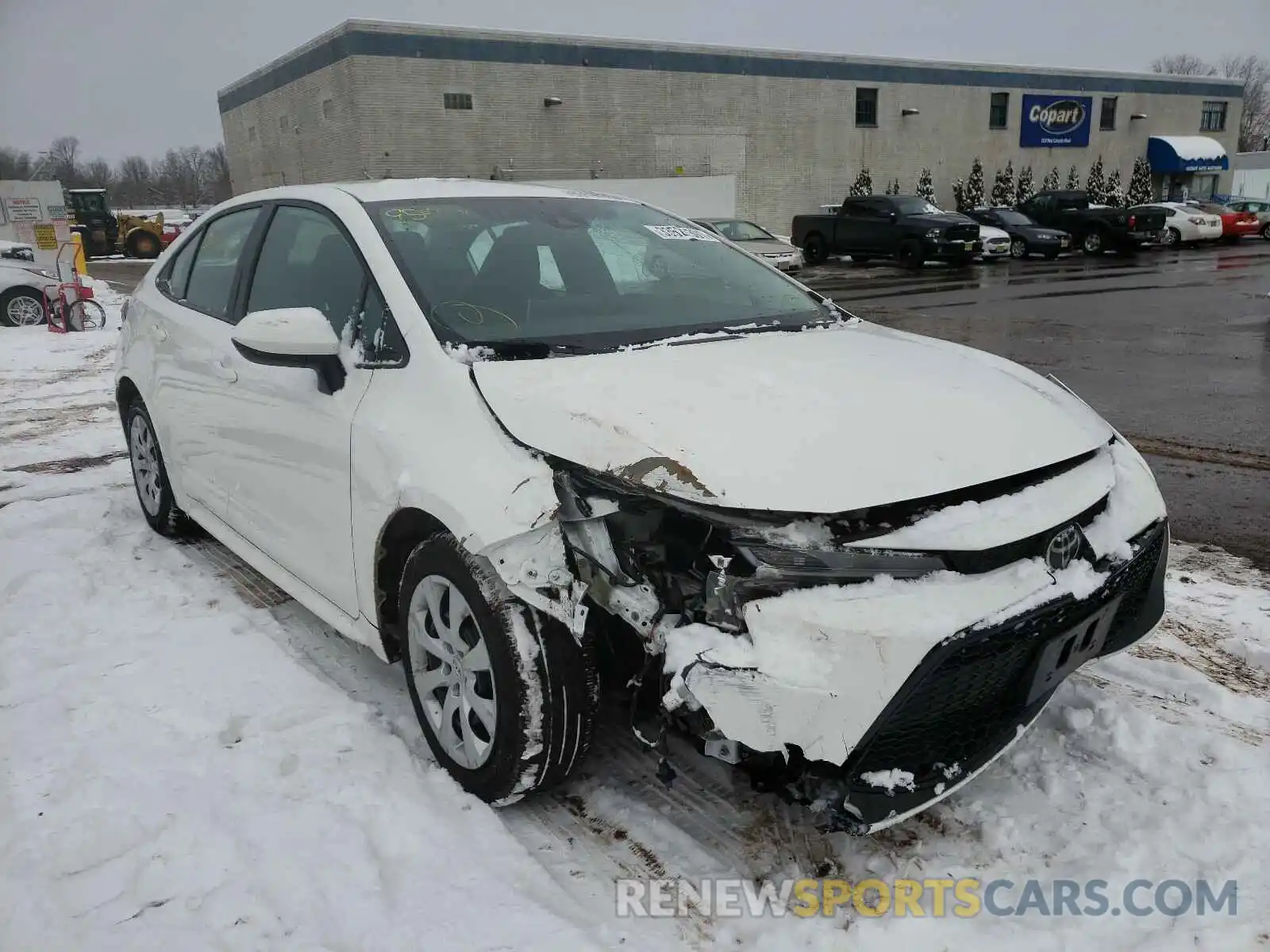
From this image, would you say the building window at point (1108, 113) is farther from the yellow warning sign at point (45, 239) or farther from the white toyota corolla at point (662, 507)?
the white toyota corolla at point (662, 507)

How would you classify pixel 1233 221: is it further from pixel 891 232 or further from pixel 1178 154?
pixel 1178 154

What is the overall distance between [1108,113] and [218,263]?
4750 centimetres

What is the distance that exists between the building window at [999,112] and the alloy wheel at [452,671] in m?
43.0

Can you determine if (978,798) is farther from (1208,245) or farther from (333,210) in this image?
(1208,245)

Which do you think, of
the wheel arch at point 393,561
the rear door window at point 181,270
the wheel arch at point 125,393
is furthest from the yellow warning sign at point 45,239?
the wheel arch at point 393,561

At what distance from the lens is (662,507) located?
2211mm

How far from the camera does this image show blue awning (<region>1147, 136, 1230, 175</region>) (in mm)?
43375

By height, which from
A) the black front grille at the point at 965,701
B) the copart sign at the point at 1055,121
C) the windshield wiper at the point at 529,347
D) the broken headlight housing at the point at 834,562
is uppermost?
the copart sign at the point at 1055,121

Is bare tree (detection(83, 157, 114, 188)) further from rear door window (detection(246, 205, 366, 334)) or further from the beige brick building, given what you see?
rear door window (detection(246, 205, 366, 334))

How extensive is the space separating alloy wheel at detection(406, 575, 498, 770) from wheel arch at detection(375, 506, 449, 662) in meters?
0.13

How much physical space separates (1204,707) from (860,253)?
2343cm

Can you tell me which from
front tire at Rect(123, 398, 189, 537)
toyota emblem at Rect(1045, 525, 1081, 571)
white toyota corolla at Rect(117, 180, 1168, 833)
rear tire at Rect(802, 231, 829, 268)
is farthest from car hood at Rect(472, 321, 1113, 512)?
rear tire at Rect(802, 231, 829, 268)

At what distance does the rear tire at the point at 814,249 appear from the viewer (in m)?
26.2

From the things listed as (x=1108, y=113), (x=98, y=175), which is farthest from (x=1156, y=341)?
(x=98, y=175)
